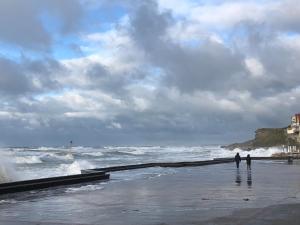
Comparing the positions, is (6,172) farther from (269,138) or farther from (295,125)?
(269,138)

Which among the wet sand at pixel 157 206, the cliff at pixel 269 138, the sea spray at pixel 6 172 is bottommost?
the wet sand at pixel 157 206

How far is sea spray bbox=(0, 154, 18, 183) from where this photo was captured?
26.0 metres

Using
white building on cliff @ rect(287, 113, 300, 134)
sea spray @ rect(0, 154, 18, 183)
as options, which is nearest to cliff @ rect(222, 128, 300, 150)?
white building on cliff @ rect(287, 113, 300, 134)

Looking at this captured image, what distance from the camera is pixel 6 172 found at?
26719 mm

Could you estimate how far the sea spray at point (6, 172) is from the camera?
26031 mm

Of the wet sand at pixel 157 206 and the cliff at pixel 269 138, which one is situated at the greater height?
the cliff at pixel 269 138

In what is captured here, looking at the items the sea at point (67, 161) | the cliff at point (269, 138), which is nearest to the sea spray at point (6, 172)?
the sea at point (67, 161)

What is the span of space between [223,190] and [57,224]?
9167mm

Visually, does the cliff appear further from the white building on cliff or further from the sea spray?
the sea spray

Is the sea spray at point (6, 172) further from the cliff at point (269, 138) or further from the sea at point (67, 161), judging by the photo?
the cliff at point (269, 138)

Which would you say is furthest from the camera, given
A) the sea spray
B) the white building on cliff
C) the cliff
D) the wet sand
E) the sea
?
the cliff

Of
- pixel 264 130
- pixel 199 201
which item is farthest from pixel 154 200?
pixel 264 130

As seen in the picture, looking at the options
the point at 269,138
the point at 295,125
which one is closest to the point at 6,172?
the point at 295,125

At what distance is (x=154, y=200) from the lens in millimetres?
15992
